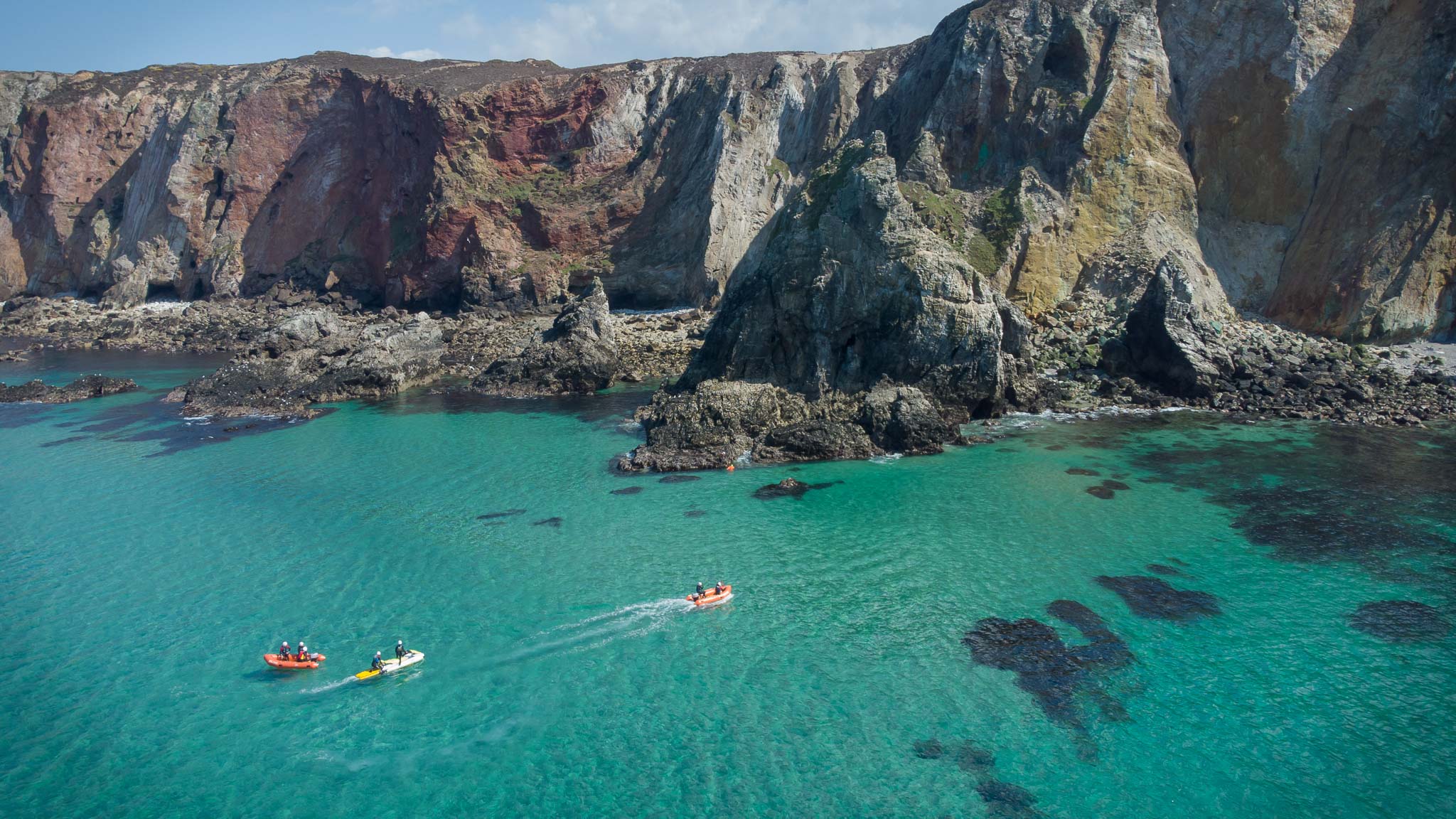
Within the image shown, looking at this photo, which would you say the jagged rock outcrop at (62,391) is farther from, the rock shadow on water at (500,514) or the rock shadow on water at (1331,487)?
the rock shadow on water at (1331,487)

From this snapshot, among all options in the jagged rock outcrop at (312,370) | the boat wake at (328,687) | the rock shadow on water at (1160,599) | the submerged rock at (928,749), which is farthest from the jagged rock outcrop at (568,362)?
the submerged rock at (928,749)

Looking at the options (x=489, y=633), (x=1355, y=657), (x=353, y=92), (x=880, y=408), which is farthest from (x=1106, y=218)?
(x=353, y=92)

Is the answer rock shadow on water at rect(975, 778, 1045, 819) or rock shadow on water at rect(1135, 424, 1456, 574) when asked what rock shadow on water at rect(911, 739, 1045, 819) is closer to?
rock shadow on water at rect(975, 778, 1045, 819)

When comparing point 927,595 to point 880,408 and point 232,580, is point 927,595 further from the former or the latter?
point 232,580

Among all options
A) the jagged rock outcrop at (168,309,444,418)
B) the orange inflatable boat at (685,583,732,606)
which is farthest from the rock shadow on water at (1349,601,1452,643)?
the jagged rock outcrop at (168,309,444,418)

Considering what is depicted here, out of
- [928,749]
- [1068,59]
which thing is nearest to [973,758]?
[928,749]

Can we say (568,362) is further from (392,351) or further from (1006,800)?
(1006,800)

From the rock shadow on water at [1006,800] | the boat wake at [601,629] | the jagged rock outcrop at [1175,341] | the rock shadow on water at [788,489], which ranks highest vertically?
the jagged rock outcrop at [1175,341]
